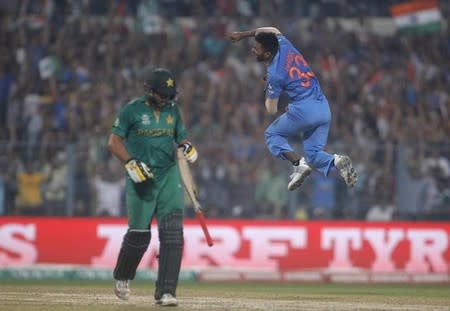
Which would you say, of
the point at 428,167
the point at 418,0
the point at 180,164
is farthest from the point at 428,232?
the point at 180,164

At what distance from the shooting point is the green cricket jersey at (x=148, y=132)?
1377 cm

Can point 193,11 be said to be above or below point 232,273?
above

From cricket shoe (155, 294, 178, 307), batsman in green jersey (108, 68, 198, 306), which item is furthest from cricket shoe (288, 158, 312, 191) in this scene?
cricket shoe (155, 294, 178, 307)

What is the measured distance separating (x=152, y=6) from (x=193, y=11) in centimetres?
117

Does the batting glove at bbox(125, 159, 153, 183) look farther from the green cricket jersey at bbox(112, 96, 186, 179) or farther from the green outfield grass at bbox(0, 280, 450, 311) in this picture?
the green outfield grass at bbox(0, 280, 450, 311)

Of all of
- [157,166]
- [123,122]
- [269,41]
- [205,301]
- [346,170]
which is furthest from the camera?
[346,170]

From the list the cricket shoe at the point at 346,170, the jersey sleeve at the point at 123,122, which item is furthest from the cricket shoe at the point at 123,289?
the cricket shoe at the point at 346,170

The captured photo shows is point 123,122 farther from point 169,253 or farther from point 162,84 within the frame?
point 169,253

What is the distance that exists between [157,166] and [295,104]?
2641 mm

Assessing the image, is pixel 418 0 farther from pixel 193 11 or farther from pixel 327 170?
pixel 327 170

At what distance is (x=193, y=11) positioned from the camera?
99.3 ft

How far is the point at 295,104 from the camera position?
15.7 m

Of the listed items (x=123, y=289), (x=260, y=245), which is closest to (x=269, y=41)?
(x=123, y=289)

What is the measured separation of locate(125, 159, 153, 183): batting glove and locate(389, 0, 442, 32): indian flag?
58.1 ft
